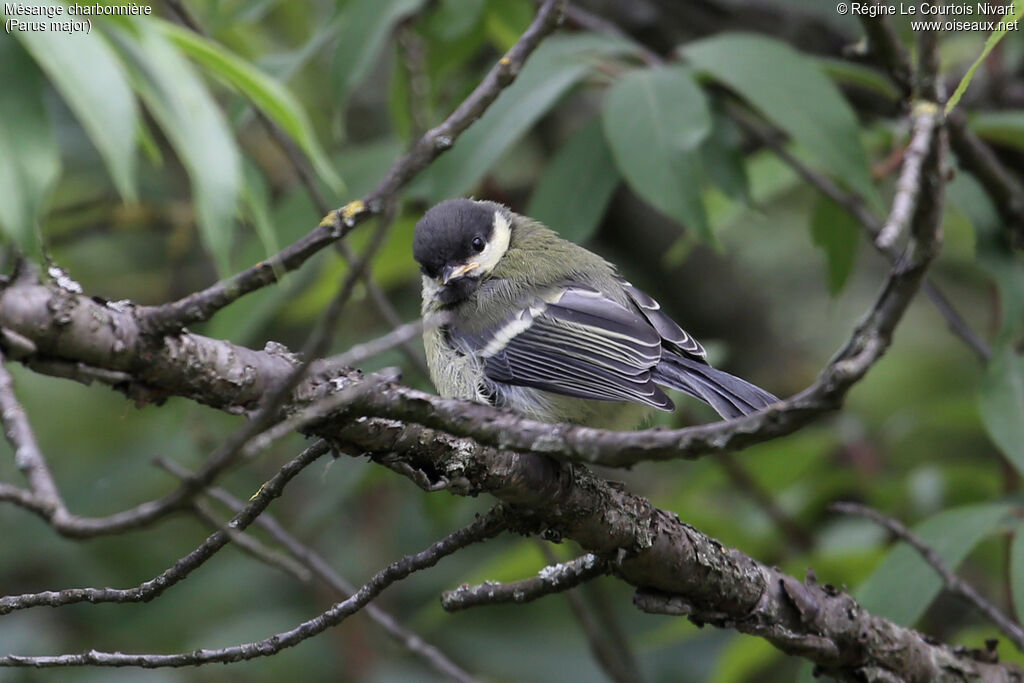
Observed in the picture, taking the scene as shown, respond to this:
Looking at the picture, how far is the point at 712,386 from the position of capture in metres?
2.14

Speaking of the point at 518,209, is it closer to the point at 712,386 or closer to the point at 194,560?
the point at 712,386

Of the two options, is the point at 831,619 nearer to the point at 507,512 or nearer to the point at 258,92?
the point at 507,512

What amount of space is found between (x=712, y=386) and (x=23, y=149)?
4.96 ft

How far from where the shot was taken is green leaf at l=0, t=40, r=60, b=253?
3.03ft

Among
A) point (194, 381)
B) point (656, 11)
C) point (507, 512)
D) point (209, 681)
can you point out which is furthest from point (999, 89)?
point (209, 681)

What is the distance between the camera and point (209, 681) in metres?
3.22

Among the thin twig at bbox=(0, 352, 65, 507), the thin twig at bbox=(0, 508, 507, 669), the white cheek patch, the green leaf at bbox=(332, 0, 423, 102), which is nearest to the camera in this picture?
the thin twig at bbox=(0, 352, 65, 507)

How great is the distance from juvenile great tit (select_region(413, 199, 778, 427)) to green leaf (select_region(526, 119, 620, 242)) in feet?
0.41

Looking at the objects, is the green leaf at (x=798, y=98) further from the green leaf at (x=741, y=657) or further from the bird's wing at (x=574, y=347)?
the green leaf at (x=741, y=657)

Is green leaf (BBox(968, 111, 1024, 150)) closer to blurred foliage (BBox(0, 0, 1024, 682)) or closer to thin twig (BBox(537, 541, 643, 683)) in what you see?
blurred foliage (BBox(0, 0, 1024, 682))

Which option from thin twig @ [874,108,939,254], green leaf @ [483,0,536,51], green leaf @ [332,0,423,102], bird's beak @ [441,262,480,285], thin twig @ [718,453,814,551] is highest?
green leaf @ [483,0,536,51]

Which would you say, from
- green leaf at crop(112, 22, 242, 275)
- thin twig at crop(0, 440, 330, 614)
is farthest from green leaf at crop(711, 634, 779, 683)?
green leaf at crop(112, 22, 242, 275)

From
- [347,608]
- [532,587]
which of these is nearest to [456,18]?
[532,587]

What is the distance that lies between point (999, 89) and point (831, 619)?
6.26 feet
